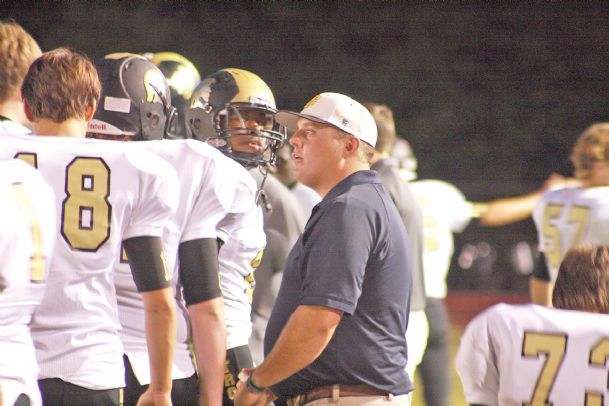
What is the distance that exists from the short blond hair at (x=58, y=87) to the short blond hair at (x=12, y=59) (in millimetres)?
494

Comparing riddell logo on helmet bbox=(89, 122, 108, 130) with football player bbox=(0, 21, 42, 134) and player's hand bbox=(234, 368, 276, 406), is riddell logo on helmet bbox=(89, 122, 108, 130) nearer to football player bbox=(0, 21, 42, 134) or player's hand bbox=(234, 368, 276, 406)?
football player bbox=(0, 21, 42, 134)

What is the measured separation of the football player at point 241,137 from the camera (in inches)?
124

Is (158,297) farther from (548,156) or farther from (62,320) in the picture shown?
(548,156)

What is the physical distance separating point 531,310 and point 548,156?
14999mm

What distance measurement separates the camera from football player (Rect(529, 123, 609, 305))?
17.1ft

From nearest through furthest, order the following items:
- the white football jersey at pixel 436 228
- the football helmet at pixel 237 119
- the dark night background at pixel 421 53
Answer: the football helmet at pixel 237 119
the white football jersey at pixel 436 228
the dark night background at pixel 421 53

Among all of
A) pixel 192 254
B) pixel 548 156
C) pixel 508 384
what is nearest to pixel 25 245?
pixel 192 254

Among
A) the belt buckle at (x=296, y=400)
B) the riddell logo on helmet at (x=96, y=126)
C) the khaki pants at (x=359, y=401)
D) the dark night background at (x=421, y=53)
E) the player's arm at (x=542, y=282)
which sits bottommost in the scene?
the player's arm at (x=542, y=282)

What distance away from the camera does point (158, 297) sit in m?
2.49

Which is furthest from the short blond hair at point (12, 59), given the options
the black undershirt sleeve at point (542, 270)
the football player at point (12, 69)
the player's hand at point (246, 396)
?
the black undershirt sleeve at point (542, 270)

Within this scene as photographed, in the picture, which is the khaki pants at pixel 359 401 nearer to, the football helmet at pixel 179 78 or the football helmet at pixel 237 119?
the football helmet at pixel 237 119

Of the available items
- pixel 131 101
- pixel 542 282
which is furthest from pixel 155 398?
pixel 542 282

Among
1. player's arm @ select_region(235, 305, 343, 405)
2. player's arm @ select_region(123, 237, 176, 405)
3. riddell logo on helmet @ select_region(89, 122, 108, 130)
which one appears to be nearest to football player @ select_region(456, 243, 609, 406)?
player's arm @ select_region(235, 305, 343, 405)

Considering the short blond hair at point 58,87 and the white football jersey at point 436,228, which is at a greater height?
the short blond hair at point 58,87
